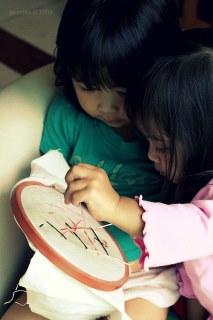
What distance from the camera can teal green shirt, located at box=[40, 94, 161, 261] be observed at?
750mm

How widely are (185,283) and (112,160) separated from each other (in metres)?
0.22

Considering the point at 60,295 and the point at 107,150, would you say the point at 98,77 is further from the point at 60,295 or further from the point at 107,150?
the point at 60,295

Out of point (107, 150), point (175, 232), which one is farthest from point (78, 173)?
point (107, 150)

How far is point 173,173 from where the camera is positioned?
624 mm

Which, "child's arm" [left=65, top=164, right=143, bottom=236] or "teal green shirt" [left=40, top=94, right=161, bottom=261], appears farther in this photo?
"teal green shirt" [left=40, top=94, right=161, bottom=261]

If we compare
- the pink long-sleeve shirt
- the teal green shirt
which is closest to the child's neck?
the teal green shirt

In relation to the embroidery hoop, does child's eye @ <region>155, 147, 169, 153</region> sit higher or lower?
higher

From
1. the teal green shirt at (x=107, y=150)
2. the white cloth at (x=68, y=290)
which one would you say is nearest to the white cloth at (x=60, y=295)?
the white cloth at (x=68, y=290)

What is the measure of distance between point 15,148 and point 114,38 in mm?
220

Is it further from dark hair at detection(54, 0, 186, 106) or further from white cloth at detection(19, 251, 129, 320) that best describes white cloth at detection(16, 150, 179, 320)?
dark hair at detection(54, 0, 186, 106)

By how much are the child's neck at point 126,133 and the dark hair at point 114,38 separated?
11cm

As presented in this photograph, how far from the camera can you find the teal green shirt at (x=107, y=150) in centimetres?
75

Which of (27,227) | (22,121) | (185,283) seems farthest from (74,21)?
(185,283)

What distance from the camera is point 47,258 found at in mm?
544
